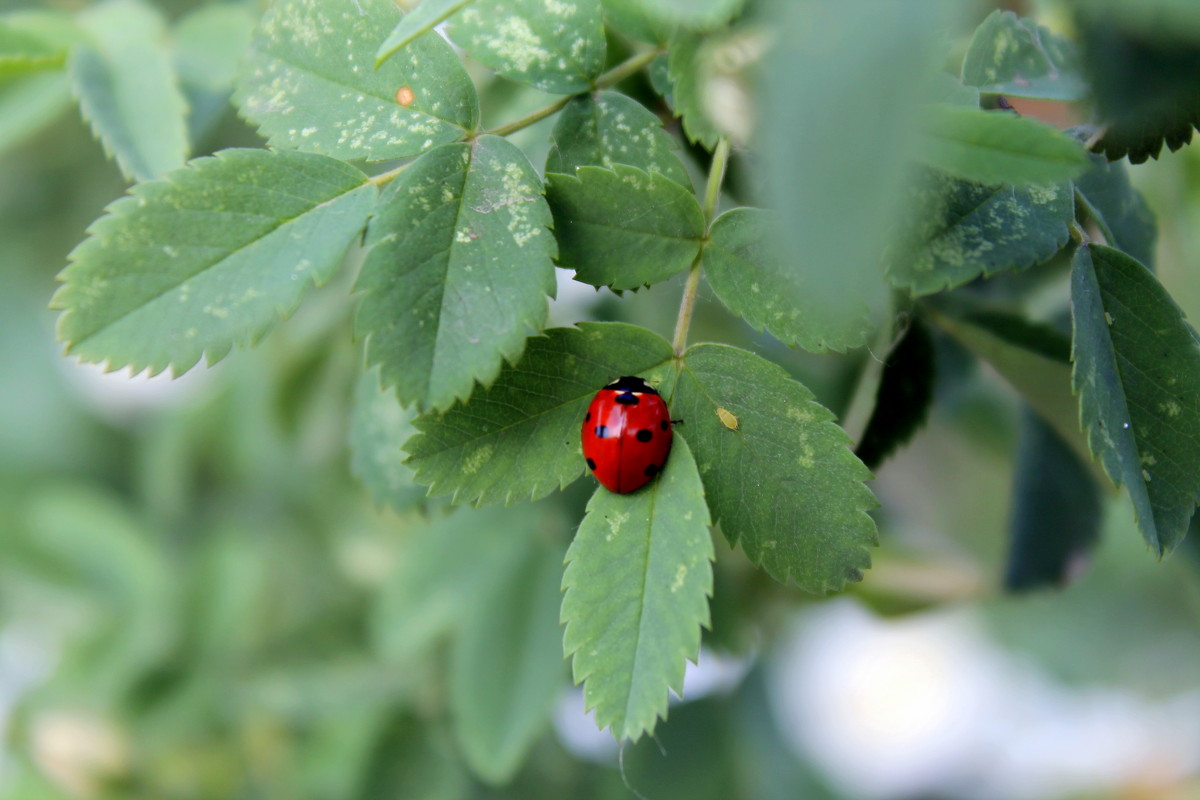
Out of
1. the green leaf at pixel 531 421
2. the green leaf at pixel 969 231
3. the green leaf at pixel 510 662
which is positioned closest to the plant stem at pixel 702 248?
the green leaf at pixel 531 421

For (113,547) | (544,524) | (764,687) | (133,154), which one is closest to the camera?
(133,154)

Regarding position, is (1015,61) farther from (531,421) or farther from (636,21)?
(531,421)

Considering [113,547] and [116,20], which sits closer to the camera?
[116,20]

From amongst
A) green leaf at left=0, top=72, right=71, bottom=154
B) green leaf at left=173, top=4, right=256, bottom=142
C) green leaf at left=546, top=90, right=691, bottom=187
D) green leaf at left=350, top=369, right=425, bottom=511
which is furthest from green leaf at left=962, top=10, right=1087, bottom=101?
green leaf at left=0, top=72, right=71, bottom=154

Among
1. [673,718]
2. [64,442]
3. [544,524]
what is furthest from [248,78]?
[64,442]

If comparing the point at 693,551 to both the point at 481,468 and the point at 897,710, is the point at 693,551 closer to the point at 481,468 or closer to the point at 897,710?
the point at 481,468

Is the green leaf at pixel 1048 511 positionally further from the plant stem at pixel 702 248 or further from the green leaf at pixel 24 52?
the green leaf at pixel 24 52

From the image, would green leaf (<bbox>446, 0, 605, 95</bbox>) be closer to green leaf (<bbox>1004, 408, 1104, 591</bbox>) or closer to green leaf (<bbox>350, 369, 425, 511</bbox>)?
green leaf (<bbox>350, 369, 425, 511</bbox>)

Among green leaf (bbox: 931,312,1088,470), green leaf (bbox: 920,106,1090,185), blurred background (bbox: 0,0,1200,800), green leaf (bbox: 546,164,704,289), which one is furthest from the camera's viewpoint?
blurred background (bbox: 0,0,1200,800)
